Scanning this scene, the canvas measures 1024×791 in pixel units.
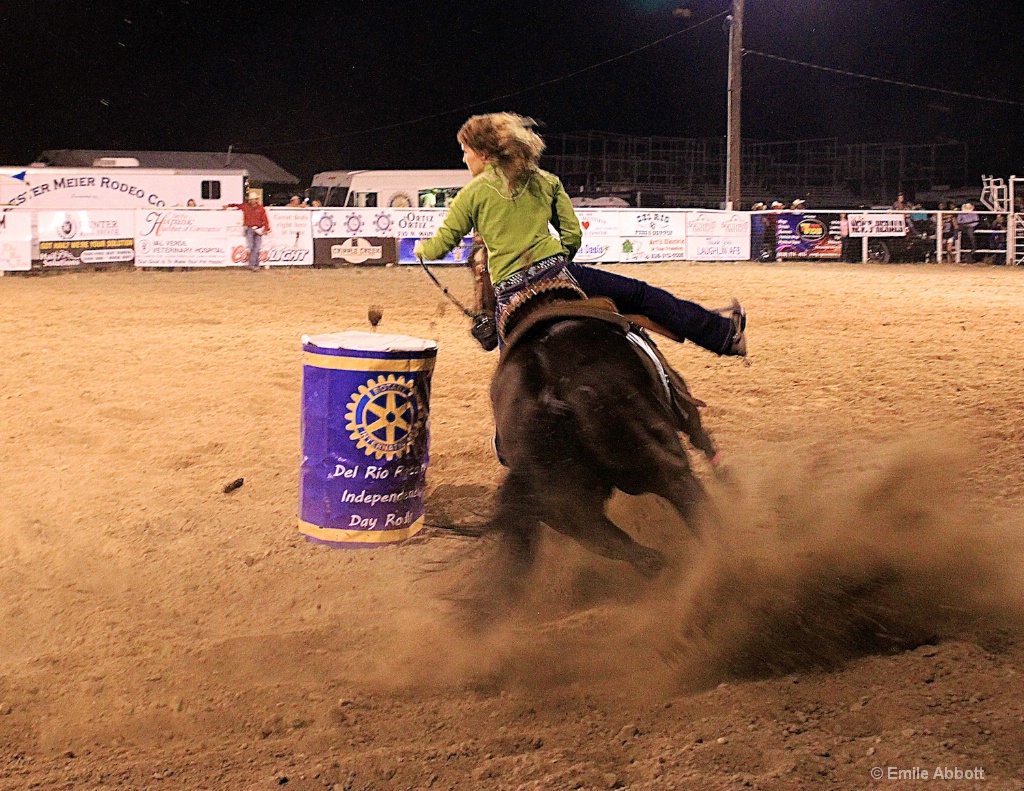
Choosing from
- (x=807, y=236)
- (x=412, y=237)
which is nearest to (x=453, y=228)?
(x=412, y=237)

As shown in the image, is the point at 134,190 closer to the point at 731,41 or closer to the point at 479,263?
the point at 731,41

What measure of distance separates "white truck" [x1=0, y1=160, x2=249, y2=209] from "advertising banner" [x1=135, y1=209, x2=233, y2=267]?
8258 mm

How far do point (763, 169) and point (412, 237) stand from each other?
36427 millimetres

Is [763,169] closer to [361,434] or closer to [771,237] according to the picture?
[771,237]

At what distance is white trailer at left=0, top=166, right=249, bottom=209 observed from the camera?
96.9 feet

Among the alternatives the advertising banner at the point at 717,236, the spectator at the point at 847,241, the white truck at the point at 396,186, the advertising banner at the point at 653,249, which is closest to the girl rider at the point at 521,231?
the advertising banner at the point at 653,249

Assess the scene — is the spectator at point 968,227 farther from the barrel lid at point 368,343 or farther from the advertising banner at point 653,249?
the barrel lid at point 368,343

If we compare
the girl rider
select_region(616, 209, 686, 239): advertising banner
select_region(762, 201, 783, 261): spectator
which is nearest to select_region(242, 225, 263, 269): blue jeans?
select_region(616, 209, 686, 239): advertising banner

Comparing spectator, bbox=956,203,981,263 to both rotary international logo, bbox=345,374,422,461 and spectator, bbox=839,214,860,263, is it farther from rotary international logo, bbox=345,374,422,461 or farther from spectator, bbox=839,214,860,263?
rotary international logo, bbox=345,374,422,461

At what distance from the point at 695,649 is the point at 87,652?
2.16 metres

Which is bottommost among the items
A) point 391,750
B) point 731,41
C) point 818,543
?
point 391,750

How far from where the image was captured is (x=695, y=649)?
3449 mm

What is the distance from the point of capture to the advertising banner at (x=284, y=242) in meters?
22.3

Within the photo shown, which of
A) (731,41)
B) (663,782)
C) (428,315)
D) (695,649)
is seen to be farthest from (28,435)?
(731,41)
